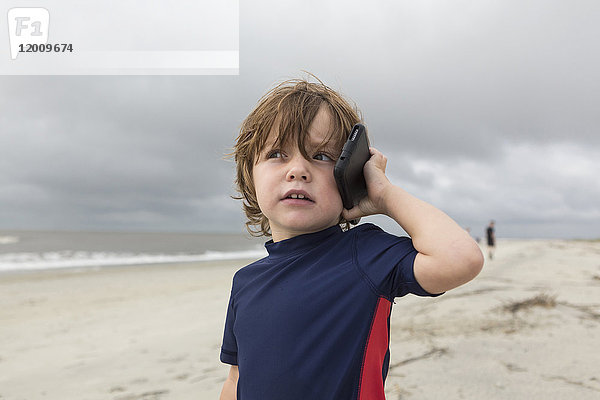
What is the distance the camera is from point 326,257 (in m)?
1.13

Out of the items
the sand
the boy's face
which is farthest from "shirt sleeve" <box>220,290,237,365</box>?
the sand

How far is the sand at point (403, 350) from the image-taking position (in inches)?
101

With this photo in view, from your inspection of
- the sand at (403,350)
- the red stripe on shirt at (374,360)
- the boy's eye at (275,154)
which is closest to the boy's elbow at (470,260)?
the red stripe on shirt at (374,360)

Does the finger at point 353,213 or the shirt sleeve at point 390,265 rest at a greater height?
the finger at point 353,213

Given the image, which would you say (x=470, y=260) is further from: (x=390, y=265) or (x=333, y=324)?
(x=333, y=324)

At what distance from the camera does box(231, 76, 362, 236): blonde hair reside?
121cm

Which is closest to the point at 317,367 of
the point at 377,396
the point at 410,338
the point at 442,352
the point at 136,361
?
the point at 377,396

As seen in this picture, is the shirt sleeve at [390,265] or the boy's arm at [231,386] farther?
the boy's arm at [231,386]

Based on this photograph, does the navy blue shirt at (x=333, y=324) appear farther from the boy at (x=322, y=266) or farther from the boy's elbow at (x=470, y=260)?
the boy's elbow at (x=470, y=260)

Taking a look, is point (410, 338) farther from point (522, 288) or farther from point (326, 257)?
point (522, 288)

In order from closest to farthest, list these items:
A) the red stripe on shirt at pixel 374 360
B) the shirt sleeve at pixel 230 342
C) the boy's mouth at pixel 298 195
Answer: the red stripe on shirt at pixel 374 360, the boy's mouth at pixel 298 195, the shirt sleeve at pixel 230 342

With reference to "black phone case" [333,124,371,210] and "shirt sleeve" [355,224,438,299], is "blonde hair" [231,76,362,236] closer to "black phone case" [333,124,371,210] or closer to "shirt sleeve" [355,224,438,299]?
"black phone case" [333,124,371,210]

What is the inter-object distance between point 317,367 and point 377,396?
206 millimetres

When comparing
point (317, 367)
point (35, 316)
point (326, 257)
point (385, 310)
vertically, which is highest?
point (326, 257)
